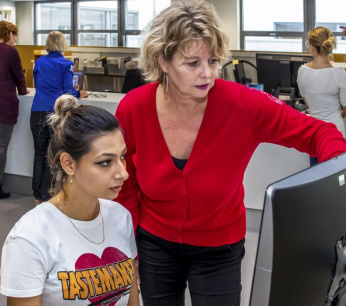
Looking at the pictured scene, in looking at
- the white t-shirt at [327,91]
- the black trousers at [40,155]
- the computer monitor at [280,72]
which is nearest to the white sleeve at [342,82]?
the white t-shirt at [327,91]

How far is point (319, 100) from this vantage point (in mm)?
3758

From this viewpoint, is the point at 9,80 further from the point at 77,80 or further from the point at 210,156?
the point at 210,156

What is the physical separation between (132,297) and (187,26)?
2.39ft

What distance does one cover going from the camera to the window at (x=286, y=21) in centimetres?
952

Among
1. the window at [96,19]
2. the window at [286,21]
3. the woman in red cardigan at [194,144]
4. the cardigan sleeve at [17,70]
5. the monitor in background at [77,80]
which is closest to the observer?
the woman in red cardigan at [194,144]

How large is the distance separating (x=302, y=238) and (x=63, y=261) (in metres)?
0.72

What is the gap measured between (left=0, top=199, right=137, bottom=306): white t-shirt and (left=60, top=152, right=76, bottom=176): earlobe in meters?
0.10

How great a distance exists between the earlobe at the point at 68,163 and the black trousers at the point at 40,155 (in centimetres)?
289

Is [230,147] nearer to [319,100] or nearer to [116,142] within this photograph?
[116,142]

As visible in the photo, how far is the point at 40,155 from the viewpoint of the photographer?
14.6 feet

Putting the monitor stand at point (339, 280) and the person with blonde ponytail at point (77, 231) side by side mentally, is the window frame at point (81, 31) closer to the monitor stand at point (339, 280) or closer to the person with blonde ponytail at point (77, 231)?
the person with blonde ponytail at point (77, 231)

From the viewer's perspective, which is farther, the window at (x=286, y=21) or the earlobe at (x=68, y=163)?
the window at (x=286, y=21)

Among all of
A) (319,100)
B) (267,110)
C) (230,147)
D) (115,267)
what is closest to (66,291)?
(115,267)

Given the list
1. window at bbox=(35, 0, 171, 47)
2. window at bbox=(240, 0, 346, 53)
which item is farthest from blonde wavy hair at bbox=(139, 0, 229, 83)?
window at bbox=(35, 0, 171, 47)
